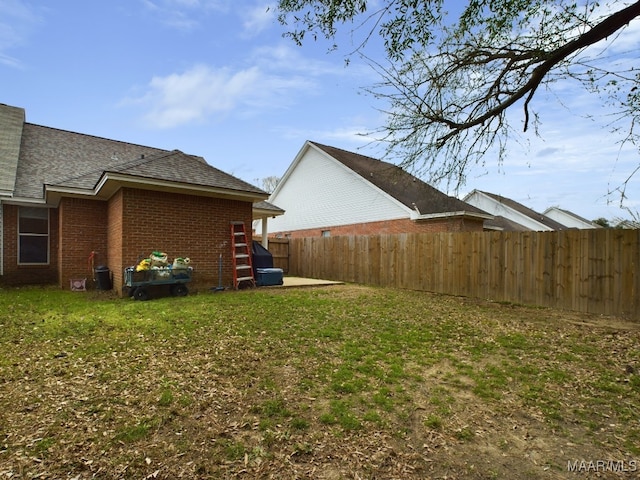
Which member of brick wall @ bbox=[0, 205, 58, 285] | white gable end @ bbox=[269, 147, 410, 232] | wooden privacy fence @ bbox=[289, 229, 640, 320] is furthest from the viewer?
white gable end @ bbox=[269, 147, 410, 232]

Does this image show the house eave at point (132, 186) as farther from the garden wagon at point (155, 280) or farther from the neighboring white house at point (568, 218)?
the neighboring white house at point (568, 218)

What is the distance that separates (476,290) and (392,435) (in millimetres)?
8083

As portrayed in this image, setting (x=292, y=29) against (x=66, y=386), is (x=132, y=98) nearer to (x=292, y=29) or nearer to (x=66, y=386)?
(x=292, y=29)

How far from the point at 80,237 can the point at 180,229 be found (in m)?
3.57

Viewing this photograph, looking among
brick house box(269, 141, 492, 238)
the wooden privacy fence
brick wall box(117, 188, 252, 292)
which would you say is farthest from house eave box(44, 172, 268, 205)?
brick house box(269, 141, 492, 238)

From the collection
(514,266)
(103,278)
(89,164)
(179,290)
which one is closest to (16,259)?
(103,278)

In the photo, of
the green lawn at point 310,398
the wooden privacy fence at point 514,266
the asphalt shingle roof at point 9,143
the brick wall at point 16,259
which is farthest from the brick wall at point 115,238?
the wooden privacy fence at point 514,266

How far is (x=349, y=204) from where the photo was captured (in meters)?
18.2

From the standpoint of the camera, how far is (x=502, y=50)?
18.0 feet

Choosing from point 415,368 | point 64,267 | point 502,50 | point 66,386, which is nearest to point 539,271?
point 502,50

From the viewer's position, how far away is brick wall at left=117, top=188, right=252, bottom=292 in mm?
8555

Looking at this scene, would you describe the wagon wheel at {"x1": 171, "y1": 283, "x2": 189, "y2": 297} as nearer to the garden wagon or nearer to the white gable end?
the garden wagon

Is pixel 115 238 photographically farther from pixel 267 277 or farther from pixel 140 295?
pixel 267 277

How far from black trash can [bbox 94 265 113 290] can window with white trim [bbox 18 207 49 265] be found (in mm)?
3273
